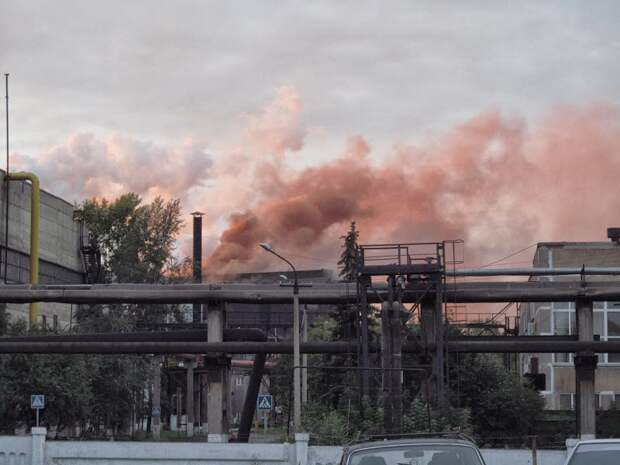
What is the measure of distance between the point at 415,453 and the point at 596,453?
6.84 feet

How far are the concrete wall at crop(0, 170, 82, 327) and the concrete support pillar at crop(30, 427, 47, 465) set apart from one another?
3895cm

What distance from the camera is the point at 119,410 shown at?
6725cm

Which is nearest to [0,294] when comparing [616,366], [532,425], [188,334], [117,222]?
[188,334]

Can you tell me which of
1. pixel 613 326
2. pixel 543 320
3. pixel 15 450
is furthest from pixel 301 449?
pixel 543 320

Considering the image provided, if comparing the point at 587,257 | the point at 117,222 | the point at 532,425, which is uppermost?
the point at 117,222

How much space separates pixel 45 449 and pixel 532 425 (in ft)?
107

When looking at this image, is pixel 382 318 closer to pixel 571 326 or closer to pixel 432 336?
pixel 432 336

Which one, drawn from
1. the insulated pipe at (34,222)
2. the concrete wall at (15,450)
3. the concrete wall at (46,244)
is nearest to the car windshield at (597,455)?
the concrete wall at (15,450)

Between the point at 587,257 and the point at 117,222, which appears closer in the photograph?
the point at 587,257

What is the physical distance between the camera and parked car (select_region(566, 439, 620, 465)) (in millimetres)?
12461

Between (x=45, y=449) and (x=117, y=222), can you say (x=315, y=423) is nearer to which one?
(x=45, y=449)

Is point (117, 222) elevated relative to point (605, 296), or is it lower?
elevated

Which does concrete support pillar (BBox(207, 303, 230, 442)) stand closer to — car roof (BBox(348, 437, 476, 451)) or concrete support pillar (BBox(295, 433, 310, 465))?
concrete support pillar (BBox(295, 433, 310, 465))

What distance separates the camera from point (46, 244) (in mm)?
74250
